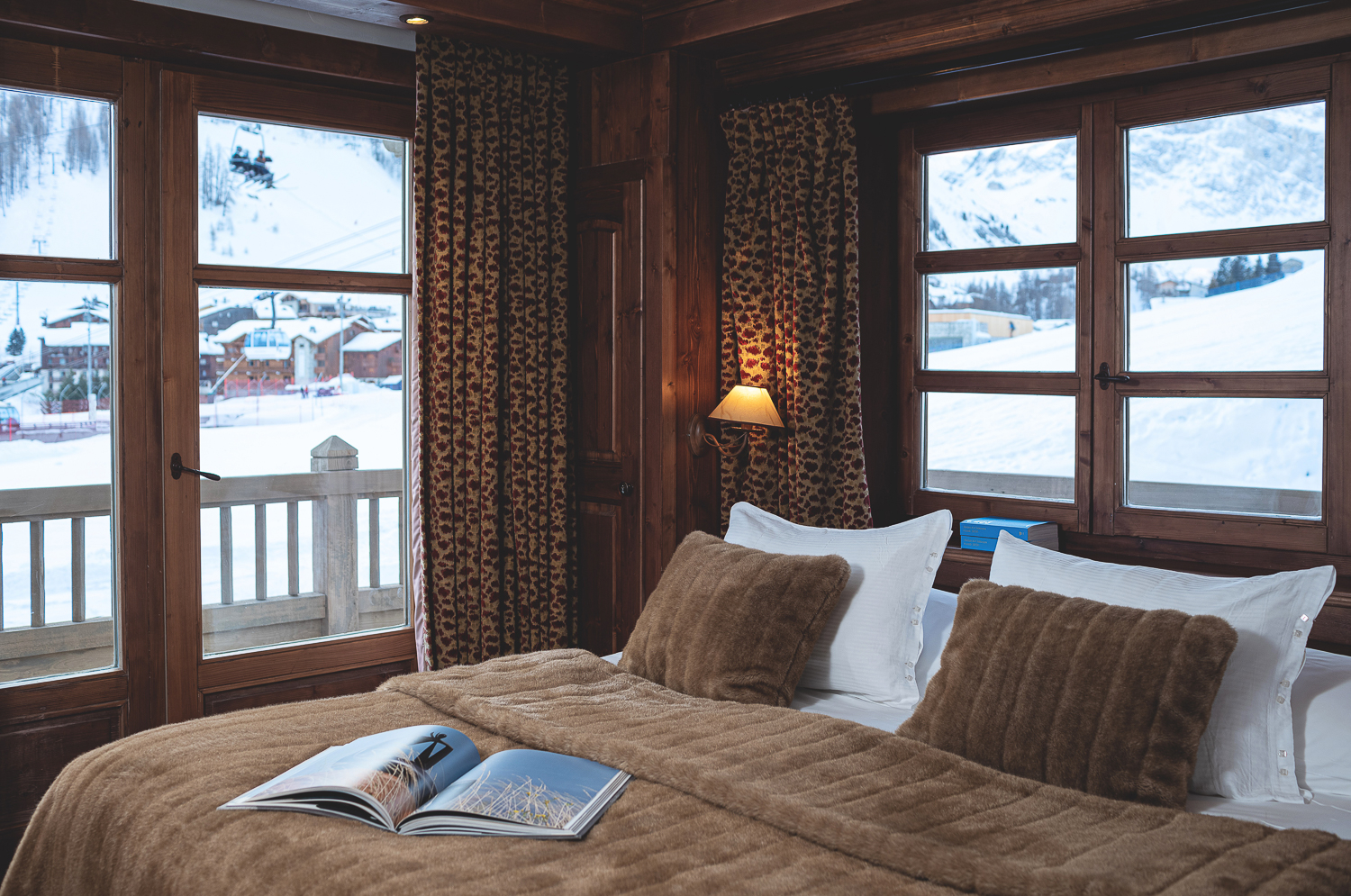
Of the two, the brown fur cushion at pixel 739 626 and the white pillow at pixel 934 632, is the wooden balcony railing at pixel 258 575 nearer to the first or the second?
the brown fur cushion at pixel 739 626

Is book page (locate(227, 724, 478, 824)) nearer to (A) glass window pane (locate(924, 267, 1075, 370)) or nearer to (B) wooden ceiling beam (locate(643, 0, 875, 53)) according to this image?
(A) glass window pane (locate(924, 267, 1075, 370))

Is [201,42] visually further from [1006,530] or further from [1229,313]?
[1229,313]

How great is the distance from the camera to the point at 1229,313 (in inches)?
123

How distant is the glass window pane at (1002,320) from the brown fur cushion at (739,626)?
1.30 meters

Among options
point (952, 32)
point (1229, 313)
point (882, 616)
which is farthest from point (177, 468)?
point (1229, 313)

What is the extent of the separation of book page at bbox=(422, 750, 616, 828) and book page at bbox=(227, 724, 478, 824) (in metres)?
0.04

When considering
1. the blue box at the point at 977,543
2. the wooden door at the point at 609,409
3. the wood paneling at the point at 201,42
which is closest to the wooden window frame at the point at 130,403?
the wood paneling at the point at 201,42

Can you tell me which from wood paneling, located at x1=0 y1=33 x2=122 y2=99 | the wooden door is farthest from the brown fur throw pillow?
wood paneling, located at x1=0 y1=33 x2=122 y2=99

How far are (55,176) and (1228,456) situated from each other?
3706 millimetres

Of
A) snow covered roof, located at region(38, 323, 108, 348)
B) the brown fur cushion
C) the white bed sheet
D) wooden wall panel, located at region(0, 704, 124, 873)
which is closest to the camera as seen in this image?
the white bed sheet

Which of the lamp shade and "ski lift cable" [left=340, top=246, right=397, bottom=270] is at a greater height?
"ski lift cable" [left=340, top=246, right=397, bottom=270]

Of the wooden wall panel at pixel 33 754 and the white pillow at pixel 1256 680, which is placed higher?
the white pillow at pixel 1256 680

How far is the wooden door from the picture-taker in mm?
4000

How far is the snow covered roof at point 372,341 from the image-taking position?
3896mm
